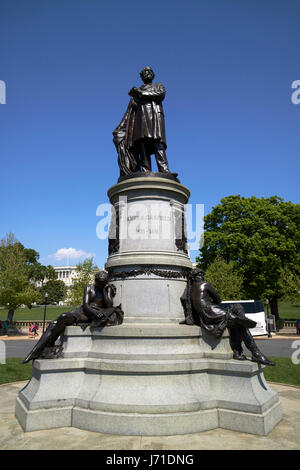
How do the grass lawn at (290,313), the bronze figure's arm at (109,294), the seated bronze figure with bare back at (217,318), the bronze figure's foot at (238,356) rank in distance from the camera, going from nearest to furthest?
the bronze figure's foot at (238,356)
the seated bronze figure with bare back at (217,318)
the bronze figure's arm at (109,294)
the grass lawn at (290,313)

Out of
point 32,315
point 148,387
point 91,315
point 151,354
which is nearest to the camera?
point 148,387

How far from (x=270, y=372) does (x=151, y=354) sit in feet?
28.1

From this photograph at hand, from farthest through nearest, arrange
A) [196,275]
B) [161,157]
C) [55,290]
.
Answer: [55,290] → [161,157] → [196,275]

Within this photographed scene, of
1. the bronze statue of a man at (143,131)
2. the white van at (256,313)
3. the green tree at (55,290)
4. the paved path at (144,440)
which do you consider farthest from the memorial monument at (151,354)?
the green tree at (55,290)

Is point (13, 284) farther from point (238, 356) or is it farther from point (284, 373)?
point (238, 356)

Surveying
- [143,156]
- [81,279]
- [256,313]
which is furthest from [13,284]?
[143,156]

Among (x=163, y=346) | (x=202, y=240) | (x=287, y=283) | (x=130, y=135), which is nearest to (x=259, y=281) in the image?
(x=287, y=283)

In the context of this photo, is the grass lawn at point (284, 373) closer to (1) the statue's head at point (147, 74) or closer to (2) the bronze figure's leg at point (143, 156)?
(2) the bronze figure's leg at point (143, 156)

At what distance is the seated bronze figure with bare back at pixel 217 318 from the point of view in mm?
7105

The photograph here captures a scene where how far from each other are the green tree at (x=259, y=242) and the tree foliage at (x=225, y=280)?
8.39 feet

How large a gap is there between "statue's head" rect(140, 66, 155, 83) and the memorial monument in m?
4.00

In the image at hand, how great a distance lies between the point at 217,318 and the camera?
7273 mm

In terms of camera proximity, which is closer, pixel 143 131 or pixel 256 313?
pixel 143 131

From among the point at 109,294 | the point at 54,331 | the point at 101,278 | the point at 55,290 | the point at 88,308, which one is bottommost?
the point at 54,331
